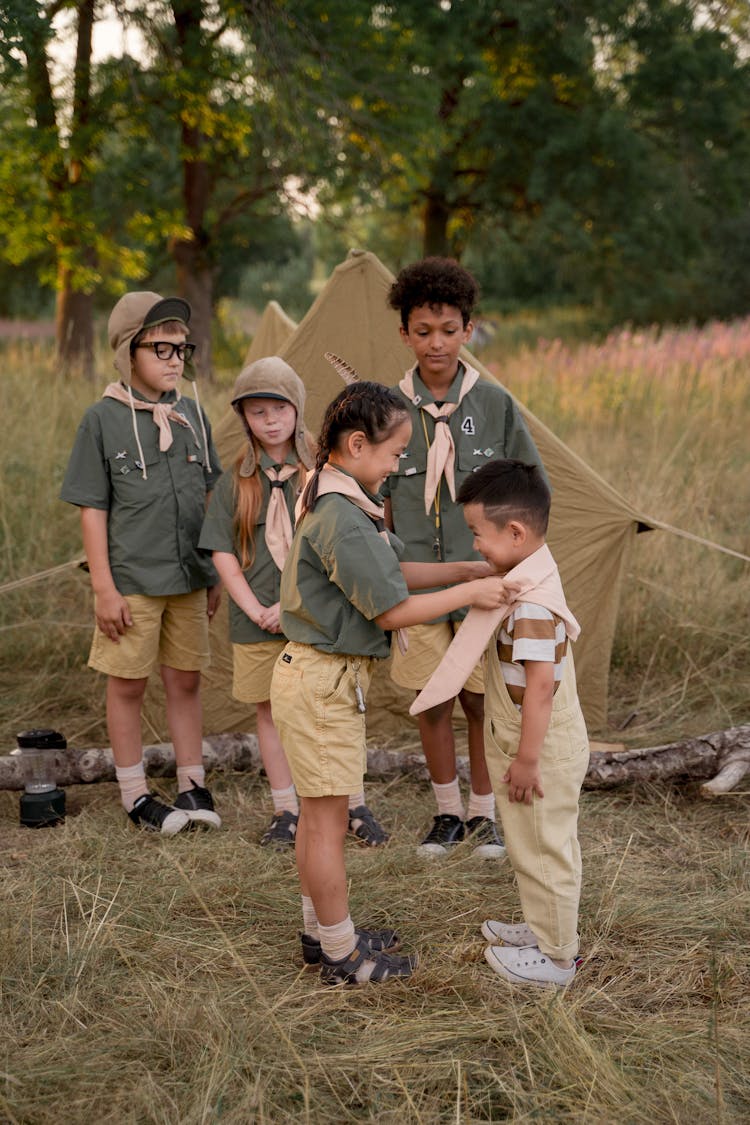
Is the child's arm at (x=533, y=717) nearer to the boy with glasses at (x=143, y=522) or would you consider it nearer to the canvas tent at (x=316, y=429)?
the boy with glasses at (x=143, y=522)

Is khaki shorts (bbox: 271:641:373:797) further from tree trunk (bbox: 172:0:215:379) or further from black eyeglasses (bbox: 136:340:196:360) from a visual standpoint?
tree trunk (bbox: 172:0:215:379)

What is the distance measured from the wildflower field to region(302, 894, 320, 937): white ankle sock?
0.32 feet

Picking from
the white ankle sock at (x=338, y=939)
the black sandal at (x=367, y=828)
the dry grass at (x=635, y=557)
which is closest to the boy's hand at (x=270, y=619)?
the black sandal at (x=367, y=828)

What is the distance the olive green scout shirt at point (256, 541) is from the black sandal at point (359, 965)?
1.10 m

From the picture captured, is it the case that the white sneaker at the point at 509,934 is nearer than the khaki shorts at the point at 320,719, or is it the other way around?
the khaki shorts at the point at 320,719

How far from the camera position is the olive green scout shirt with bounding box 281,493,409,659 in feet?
7.39

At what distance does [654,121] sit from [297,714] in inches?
645

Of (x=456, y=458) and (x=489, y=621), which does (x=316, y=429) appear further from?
(x=489, y=621)

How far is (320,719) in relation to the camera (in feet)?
7.84

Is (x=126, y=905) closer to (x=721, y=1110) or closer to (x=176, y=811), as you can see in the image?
(x=176, y=811)

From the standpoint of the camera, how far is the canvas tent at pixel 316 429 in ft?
13.6

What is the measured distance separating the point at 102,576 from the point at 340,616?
4.10ft

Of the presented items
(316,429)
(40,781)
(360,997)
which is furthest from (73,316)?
(360,997)

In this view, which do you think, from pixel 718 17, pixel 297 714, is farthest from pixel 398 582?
pixel 718 17
